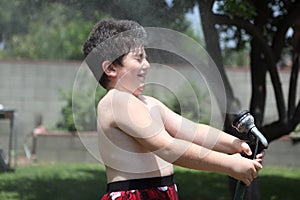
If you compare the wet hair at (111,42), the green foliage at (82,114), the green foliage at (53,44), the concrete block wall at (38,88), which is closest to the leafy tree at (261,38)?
the wet hair at (111,42)

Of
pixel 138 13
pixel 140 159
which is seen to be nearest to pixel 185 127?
pixel 140 159

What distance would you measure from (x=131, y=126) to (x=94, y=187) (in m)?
4.72

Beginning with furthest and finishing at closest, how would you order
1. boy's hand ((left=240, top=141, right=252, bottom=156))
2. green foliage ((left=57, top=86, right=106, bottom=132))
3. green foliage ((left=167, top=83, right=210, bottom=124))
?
green foliage ((left=57, top=86, right=106, bottom=132)), green foliage ((left=167, top=83, right=210, bottom=124)), boy's hand ((left=240, top=141, right=252, bottom=156))

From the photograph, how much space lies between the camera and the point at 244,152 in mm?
1894

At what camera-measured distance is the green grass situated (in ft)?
19.8

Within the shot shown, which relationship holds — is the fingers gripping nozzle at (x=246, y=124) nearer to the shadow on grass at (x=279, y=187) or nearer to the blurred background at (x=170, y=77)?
the blurred background at (x=170, y=77)

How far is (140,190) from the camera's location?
2012 mm

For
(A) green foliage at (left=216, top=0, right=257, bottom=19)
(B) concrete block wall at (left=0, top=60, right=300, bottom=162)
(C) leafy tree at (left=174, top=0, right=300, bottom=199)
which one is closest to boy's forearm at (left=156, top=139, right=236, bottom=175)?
(C) leafy tree at (left=174, top=0, right=300, bottom=199)

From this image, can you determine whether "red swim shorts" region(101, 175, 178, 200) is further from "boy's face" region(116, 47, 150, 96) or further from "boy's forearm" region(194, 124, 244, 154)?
"boy's face" region(116, 47, 150, 96)

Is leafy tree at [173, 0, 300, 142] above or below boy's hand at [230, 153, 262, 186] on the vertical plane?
below

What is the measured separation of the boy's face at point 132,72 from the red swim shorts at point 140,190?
0.30 m

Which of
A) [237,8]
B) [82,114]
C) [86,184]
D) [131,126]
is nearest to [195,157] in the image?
[131,126]

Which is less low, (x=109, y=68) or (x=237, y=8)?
(x=109, y=68)

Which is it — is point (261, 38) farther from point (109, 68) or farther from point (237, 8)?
point (109, 68)
